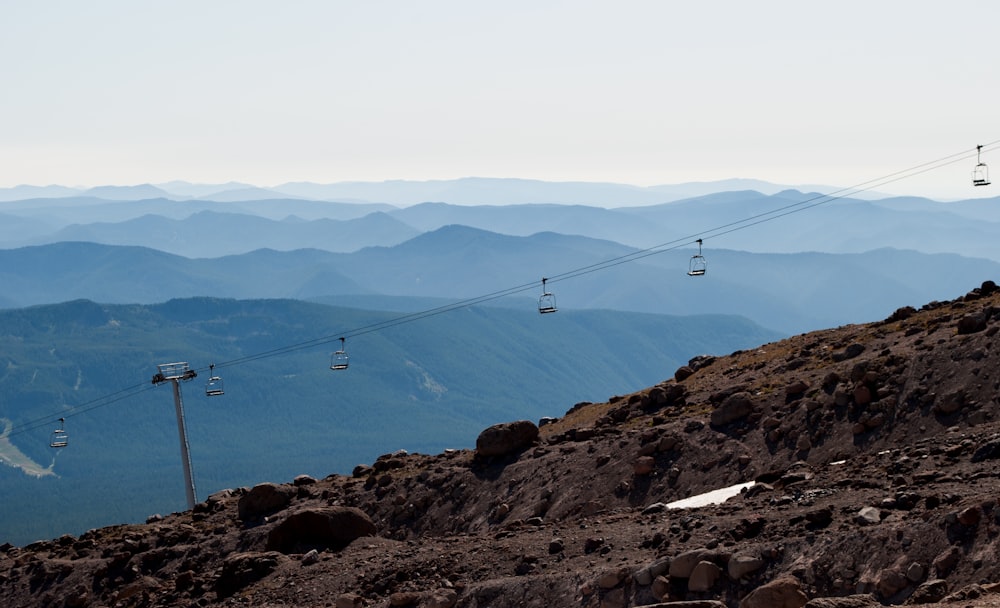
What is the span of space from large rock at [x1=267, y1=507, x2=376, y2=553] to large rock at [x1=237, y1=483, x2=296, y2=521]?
18.5ft

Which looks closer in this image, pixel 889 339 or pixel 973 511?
pixel 973 511

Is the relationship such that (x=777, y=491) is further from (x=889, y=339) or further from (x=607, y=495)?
(x=889, y=339)

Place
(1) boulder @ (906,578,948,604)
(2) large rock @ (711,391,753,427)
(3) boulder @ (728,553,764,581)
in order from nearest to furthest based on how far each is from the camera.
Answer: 1. (1) boulder @ (906,578,948,604)
2. (3) boulder @ (728,553,764,581)
3. (2) large rock @ (711,391,753,427)

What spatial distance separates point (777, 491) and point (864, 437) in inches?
242

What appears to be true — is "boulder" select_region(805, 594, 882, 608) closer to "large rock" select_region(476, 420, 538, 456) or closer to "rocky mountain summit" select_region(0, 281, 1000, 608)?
"rocky mountain summit" select_region(0, 281, 1000, 608)

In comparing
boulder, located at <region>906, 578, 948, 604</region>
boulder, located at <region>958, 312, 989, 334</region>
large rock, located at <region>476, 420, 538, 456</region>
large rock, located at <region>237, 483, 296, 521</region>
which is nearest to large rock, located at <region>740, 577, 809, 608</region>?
boulder, located at <region>906, 578, 948, 604</region>

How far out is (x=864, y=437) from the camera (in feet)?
100

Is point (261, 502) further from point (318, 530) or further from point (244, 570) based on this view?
point (244, 570)

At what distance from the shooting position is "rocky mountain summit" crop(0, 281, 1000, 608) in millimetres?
20297

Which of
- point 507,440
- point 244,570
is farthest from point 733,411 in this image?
point 244,570

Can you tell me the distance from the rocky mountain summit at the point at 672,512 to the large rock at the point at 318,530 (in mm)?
55

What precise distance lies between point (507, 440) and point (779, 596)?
1923 centimetres

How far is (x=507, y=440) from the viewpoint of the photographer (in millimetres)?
37531

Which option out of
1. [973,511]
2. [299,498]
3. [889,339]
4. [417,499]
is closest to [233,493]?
[299,498]
